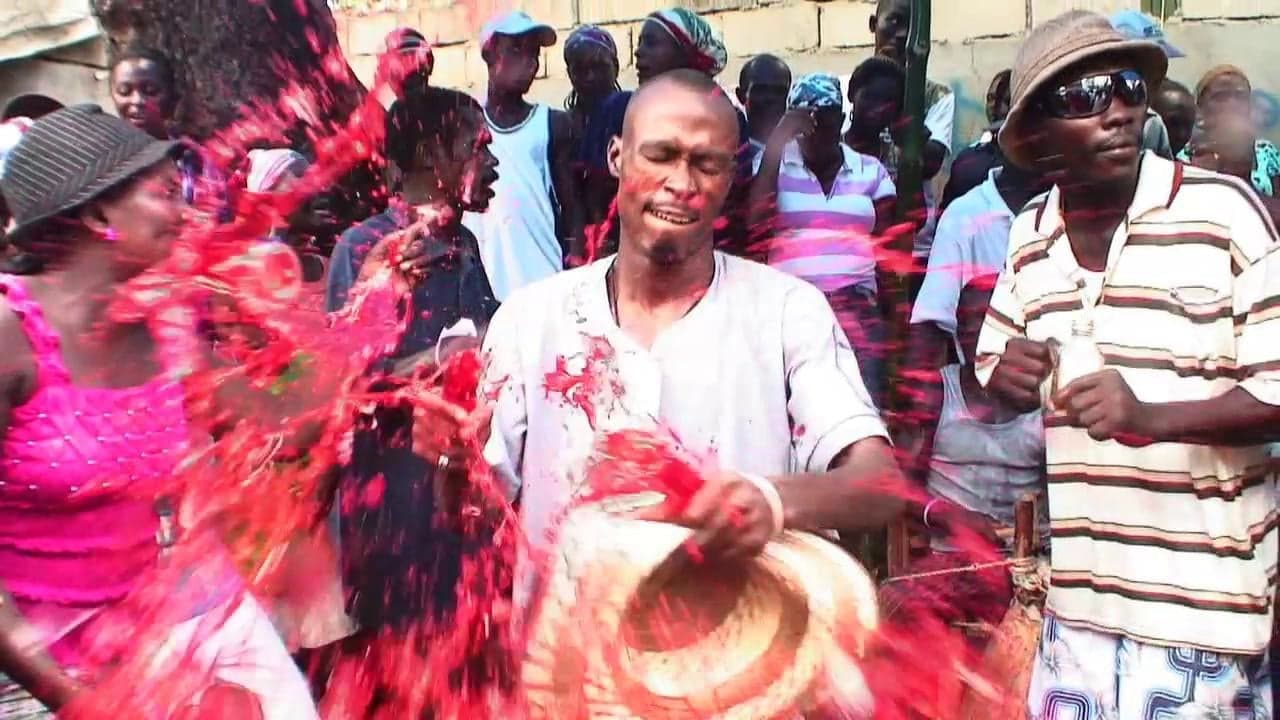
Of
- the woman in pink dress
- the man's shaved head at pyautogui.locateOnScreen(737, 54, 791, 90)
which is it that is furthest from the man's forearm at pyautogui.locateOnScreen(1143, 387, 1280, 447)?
the man's shaved head at pyautogui.locateOnScreen(737, 54, 791, 90)

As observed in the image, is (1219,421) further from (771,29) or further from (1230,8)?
(771,29)

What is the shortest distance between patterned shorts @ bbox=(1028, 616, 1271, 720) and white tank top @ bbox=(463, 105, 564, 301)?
248cm

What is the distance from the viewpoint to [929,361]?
185 inches

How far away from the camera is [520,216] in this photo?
201 inches

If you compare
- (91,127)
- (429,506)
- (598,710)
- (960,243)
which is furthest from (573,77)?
(598,710)

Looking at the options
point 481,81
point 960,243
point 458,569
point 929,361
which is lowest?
point 458,569

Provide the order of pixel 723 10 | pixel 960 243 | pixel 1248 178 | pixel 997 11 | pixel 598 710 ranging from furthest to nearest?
pixel 723 10 < pixel 997 11 < pixel 1248 178 < pixel 960 243 < pixel 598 710

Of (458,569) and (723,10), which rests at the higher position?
(723,10)

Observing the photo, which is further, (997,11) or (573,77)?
(997,11)

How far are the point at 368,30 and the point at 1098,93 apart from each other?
222 inches

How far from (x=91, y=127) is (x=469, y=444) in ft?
3.40

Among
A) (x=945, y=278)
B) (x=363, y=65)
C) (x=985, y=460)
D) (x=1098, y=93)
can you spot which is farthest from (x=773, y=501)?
(x=363, y=65)

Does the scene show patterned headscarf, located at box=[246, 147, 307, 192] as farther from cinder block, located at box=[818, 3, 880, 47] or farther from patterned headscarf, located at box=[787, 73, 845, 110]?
cinder block, located at box=[818, 3, 880, 47]

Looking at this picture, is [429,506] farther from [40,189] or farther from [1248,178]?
[1248,178]
